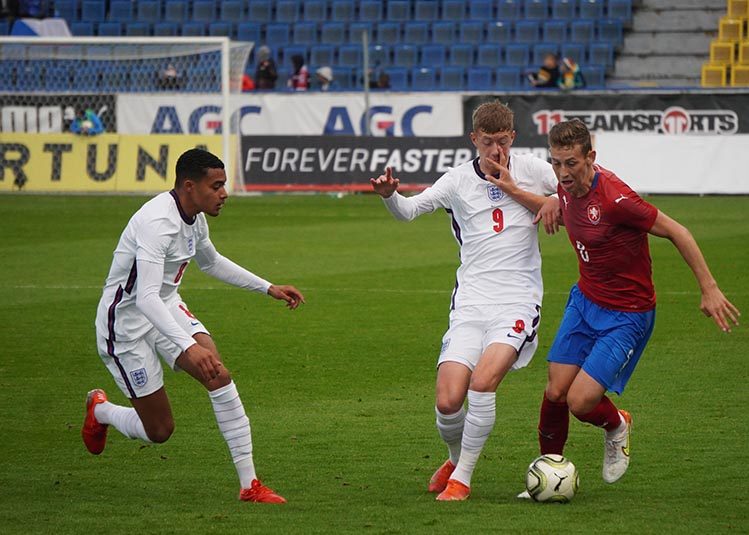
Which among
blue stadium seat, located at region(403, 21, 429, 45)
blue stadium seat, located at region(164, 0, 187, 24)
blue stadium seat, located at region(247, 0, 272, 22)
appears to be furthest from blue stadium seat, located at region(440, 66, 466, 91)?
blue stadium seat, located at region(164, 0, 187, 24)

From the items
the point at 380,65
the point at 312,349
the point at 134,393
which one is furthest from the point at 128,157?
the point at 134,393

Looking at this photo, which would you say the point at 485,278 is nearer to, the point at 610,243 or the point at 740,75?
the point at 610,243

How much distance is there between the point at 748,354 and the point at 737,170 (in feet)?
51.8

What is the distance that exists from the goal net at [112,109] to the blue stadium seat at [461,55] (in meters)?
6.29

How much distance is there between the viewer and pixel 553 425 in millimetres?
6531

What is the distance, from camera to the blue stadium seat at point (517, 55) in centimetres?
3203

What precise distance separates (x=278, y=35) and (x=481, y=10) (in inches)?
216

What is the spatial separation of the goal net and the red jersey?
66.4ft

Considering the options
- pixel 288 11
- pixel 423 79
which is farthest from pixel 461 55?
pixel 288 11

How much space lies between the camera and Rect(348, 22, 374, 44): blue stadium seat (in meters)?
33.6

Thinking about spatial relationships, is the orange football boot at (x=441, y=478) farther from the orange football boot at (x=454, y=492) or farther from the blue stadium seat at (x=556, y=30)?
the blue stadium seat at (x=556, y=30)

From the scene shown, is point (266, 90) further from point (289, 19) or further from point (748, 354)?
point (748, 354)

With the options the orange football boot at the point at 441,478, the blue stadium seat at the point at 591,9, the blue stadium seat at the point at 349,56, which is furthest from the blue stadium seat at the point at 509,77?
the orange football boot at the point at 441,478

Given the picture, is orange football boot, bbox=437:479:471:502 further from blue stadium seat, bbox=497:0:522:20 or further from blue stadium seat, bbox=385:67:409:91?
blue stadium seat, bbox=497:0:522:20
